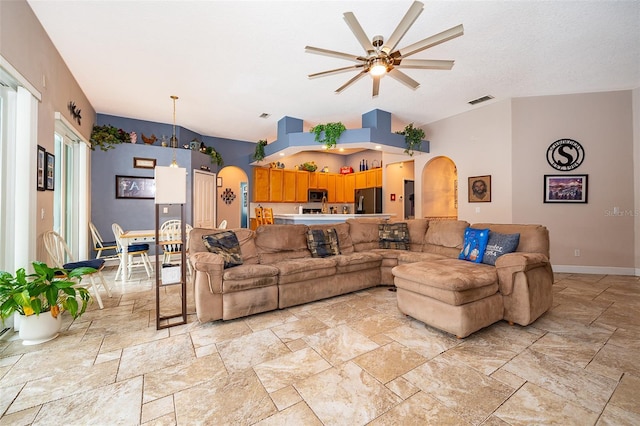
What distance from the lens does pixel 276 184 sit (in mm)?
7852

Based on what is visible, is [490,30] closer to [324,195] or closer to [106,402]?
[106,402]

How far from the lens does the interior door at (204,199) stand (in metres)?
6.35

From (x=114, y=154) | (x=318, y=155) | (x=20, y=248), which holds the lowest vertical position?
(x=20, y=248)

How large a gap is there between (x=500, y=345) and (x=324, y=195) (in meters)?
6.73

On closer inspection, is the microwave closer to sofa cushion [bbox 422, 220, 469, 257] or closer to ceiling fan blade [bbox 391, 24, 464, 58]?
sofa cushion [bbox 422, 220, 469, 257]

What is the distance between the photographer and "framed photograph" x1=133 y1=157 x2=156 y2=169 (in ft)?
18.2

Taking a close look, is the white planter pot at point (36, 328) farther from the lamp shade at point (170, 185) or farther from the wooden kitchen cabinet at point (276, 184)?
the wooden kitchen cabinet at point (276, 184)

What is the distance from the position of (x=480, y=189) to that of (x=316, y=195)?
4577 millimetres

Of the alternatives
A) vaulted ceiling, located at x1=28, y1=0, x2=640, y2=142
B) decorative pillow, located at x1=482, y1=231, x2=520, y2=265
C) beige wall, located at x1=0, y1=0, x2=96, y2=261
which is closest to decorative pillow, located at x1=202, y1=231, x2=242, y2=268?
beige wall, located at x1=0, y1=0, x2=96, y2=261

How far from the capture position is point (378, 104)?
16.3ft

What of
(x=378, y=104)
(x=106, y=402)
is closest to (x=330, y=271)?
(x=106, y=402)

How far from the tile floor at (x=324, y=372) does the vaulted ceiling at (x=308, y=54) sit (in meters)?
3.03

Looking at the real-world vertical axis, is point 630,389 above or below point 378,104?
below

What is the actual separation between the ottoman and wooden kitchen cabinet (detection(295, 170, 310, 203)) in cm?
571
